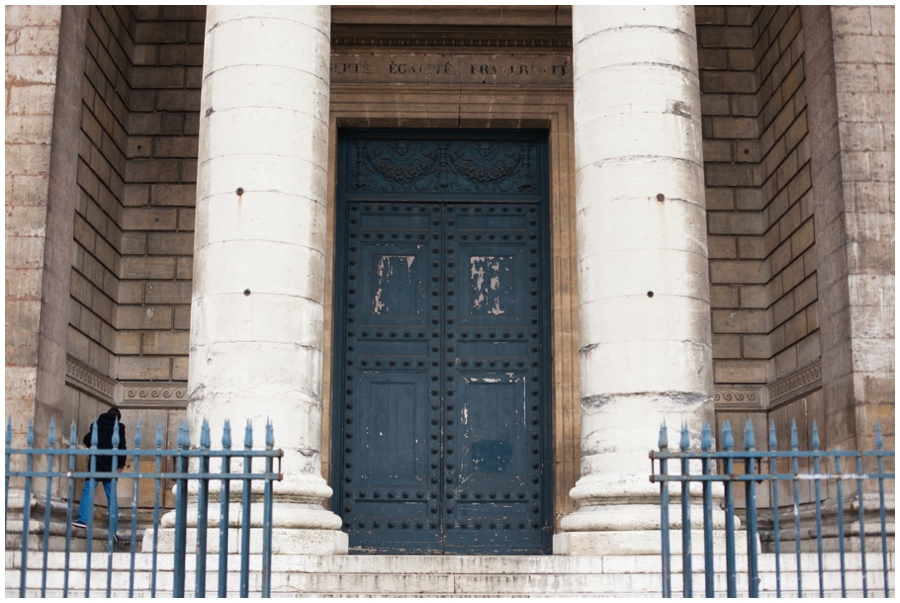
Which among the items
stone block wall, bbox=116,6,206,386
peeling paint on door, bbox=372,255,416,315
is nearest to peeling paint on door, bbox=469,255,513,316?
peeling paint on door, bbox=372,255,416,315

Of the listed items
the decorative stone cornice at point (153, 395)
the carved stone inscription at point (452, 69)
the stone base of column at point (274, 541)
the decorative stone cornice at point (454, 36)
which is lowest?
the stone base of column at point (274, 541)

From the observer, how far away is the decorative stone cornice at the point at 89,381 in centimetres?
1167

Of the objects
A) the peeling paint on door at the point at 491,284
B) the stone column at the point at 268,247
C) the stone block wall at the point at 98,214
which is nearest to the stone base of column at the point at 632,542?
the stone column at the point at 268,247

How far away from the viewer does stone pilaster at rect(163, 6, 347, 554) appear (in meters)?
8.87

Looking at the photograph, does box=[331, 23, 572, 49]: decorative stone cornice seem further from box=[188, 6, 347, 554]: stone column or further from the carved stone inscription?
box=[188, 6, 347, 554]: stone column

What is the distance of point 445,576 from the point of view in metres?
7.57

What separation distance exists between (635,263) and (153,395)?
6284 millimetres

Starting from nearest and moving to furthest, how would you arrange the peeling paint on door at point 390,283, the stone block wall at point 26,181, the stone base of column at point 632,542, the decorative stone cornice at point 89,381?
the stone base of column at point 632,542 → the stone block wall at point 26,181 → the decorative stone cornice at point 89,381 → the peeling paint on door at point 390,283

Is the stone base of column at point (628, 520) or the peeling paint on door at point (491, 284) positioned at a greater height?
the peeling paint on door at point (491, 284)

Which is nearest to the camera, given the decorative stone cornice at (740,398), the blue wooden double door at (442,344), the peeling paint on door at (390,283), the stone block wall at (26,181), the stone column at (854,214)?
the stone block wall at (26,181)

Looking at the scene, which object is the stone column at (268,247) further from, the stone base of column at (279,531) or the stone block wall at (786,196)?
the stone block wall at (786,196)

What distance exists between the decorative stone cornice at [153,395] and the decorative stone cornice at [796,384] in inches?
261

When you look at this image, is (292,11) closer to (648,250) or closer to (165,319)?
(648,250)

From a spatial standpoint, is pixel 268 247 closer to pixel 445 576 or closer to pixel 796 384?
pixel 445 576
